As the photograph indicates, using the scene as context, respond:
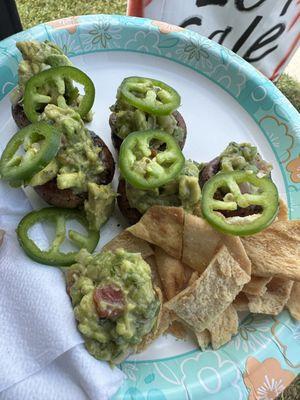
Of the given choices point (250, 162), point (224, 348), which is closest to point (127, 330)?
point (224, 348)

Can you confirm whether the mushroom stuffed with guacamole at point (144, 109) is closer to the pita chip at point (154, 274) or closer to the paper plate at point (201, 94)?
the paper plate at point (201, 94)

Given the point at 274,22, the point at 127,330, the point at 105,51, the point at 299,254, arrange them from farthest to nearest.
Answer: the point at 274,22 → the point at 105,51 → the point at 299,254 → the point at 127,330

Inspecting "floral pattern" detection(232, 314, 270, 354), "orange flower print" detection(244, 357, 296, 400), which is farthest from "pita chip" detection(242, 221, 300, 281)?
"orange flower print" detection(244, 357, 296, 400)

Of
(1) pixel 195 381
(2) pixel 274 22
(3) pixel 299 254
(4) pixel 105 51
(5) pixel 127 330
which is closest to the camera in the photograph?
(5) pixel 127 330

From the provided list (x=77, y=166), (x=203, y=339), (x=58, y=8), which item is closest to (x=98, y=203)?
(x=77, y=166)

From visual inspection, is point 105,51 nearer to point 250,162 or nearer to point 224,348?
point 250,162
